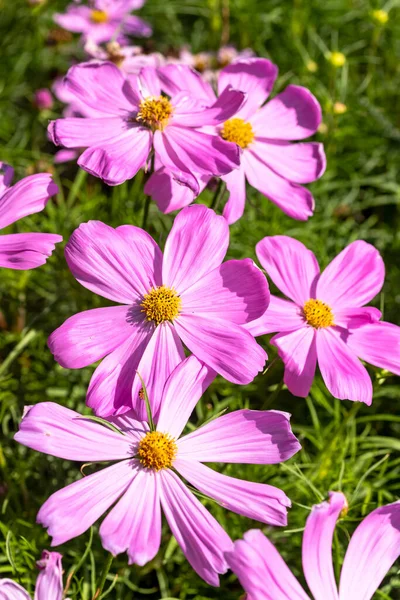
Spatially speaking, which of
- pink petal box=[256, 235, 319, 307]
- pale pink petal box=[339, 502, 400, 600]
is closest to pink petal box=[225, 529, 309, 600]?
pale pink petal box=[339, 502, 400, 600]

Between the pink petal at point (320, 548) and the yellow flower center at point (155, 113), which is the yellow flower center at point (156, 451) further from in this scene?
the yellow flower center at point (155, 113)

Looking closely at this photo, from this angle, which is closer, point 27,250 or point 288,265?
point 27,250

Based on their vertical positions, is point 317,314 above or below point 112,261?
below

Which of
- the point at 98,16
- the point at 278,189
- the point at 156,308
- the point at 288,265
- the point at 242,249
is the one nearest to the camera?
the point at 156,308

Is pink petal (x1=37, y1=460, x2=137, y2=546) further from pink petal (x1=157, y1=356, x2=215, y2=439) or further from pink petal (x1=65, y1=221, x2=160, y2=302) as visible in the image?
pink petal (x1=65, y1=221, x2=160, y2=302)

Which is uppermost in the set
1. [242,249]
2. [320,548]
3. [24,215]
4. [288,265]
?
[24,215]

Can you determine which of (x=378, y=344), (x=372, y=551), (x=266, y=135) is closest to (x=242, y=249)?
(x=266, y=135)

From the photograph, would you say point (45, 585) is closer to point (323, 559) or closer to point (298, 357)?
point (323, 559)
